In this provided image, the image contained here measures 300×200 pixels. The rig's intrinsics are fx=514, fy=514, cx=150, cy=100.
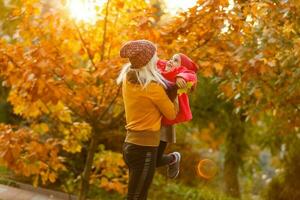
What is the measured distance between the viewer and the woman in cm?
370

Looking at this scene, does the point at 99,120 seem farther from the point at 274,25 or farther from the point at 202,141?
the point at 202,141

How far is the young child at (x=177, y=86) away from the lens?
3.68 m

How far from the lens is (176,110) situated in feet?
12.7

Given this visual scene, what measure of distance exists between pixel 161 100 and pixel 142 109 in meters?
0.18

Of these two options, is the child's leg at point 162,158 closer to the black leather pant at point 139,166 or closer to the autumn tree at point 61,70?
the black leather pant at point 139,166

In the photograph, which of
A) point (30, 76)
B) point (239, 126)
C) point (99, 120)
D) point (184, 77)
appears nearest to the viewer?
point (184, 77)

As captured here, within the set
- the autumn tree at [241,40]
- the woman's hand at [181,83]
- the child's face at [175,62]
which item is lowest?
the woman's hand at [181,83]

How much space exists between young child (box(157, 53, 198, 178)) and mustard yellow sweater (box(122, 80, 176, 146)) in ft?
0.46

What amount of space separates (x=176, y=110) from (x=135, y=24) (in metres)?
1.96

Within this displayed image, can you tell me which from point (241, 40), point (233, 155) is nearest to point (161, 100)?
point (241, 40)

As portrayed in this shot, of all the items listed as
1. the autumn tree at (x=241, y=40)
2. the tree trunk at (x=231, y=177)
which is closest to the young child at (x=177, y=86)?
the autumn tree at (x=241, y=40)

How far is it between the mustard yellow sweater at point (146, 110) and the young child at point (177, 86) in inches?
5.5

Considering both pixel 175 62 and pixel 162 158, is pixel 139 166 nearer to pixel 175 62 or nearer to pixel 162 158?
pixel 162 158

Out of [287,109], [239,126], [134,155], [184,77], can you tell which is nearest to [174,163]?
[134,155]
